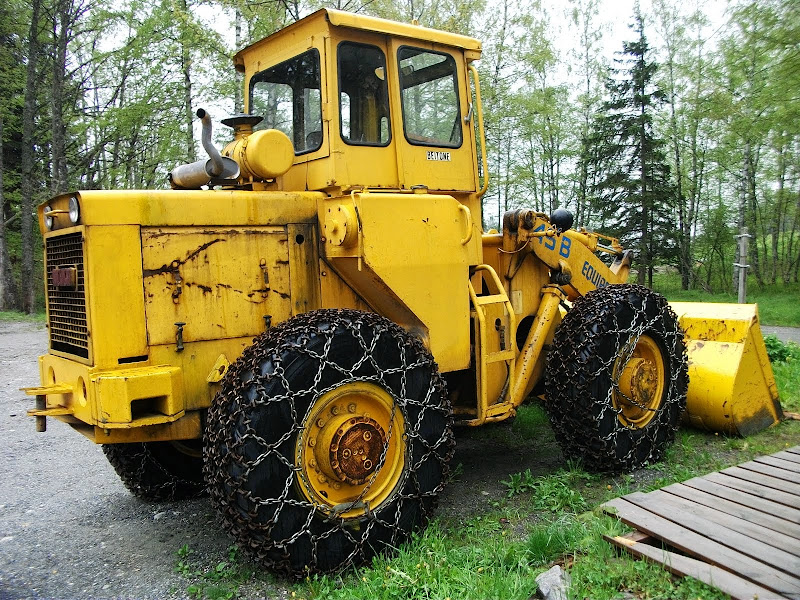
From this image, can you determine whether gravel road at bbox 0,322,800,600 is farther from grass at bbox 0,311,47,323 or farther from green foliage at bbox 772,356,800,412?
grass at bbox 0,311,47,323

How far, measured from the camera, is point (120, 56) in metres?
18.5

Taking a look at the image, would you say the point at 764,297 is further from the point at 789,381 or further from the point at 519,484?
the point at 519,484

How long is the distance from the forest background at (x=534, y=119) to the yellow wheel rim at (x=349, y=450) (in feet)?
36.7

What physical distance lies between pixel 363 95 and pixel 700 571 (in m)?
3.26

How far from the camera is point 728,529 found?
3.48 metres

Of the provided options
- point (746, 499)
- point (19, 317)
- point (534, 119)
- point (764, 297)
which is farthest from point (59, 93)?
point (764, 297)

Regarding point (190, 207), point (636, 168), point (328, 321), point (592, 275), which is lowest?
point (328, 321)

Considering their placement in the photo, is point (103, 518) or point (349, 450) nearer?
point (349, 450)

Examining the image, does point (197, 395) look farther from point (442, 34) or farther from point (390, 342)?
point (442, 34)

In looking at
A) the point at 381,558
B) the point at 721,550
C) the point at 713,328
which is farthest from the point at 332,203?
the point at 713,328

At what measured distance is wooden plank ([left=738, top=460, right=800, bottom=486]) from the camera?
4211 mm

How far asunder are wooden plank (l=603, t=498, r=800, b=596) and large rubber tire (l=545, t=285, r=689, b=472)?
2.83 feet

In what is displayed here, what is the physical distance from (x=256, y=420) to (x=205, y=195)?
129cm

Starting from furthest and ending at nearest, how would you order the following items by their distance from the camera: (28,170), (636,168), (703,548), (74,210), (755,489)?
(636,168)
(28,170)
(755,489)
(74,210)
(703,548)
